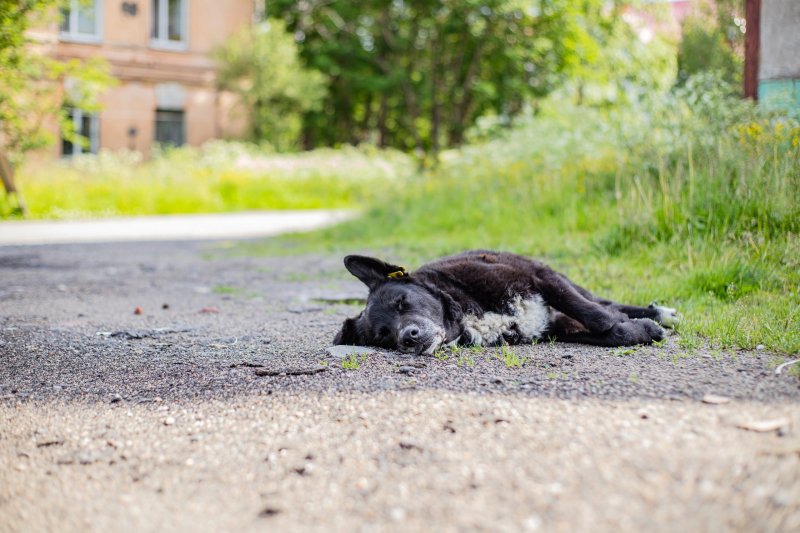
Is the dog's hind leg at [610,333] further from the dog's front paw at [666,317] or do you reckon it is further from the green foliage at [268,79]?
the green foliage at [268,79]

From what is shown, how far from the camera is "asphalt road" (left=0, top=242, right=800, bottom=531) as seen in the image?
2410mm

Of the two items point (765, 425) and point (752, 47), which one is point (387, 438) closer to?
point (765, 425)

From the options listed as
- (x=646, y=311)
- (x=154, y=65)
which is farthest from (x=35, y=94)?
(x=646, y=311)

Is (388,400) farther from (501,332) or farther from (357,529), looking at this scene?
(501,332)

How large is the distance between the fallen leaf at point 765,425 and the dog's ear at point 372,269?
2.32 metres

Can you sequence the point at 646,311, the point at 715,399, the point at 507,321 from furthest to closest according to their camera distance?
the point at 646,311, the point at 507,321, the point at 715,399

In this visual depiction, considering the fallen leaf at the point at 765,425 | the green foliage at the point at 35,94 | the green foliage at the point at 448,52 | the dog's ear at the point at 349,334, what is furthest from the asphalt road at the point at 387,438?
the green foliage at the point at 448,52

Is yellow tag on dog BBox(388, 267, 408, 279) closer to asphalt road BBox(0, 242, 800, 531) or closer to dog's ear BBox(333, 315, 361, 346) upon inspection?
dog's ear BBox(333, 315, 361, 346)

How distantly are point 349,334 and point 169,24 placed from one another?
79.2ft

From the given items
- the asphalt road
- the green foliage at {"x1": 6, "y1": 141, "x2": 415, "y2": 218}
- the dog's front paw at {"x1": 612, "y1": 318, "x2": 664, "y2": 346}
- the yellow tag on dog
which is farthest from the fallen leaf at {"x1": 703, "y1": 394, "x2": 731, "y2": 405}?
the green foliage at {"x1": 6, "y1": 141, "x2": 415, "y2": 218}

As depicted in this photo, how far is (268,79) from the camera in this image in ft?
84.3

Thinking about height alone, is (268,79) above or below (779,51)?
above

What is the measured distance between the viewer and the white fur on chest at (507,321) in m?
4.71

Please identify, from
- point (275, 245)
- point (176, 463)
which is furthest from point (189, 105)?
point (176, 463)
